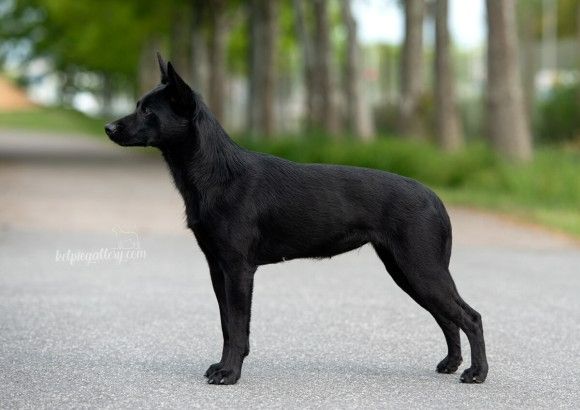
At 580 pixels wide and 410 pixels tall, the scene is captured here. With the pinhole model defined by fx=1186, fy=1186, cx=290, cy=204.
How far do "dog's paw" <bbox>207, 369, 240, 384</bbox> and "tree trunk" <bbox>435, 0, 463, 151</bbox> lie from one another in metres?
17.2

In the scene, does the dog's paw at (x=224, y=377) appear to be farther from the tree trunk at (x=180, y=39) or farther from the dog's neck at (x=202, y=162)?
the tree trunk at (x=180, y=39)

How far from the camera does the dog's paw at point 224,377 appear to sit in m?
6.15

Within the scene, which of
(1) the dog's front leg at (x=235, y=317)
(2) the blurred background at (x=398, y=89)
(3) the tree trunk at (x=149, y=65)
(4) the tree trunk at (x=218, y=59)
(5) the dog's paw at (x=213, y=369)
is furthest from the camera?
(3) the tree trunk at (x=149, y=65)

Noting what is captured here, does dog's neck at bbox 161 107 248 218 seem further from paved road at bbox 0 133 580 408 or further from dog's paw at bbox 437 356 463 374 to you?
dog's paw at bbox 437 356 463 374

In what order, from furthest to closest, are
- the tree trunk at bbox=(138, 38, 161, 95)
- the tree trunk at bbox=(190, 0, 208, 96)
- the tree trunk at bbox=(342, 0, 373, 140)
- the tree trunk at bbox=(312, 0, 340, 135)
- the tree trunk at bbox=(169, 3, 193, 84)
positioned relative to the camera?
the tree trunk at bbox=(138, 38, 161, 95) → the tree trunk at bbox=(169, 3, 193, 84) → the tree trunk at bbox=(190, 0, 208, 96) → the tree trunk at bbox=(312, 0, 340, 135) → the tree trunk at bbox=(342, 0, 373, 140)

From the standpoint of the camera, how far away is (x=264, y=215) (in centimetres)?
627

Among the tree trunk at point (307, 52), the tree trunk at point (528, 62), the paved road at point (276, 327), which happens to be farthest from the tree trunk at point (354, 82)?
the paved road at point (276, 327)

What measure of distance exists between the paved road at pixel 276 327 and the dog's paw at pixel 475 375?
0.14 feet

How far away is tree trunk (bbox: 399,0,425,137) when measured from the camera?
80.6ft

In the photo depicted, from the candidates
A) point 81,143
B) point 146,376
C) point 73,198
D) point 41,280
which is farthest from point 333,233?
point 81,143

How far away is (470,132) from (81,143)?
59.5 feet

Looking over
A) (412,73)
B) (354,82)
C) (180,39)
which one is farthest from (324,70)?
(180,39)

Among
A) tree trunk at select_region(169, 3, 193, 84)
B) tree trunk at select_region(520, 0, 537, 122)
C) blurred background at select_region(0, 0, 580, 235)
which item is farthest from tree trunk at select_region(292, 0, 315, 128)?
tree trunk at select_region(169, 3, 193, 84)

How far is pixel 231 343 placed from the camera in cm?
617
